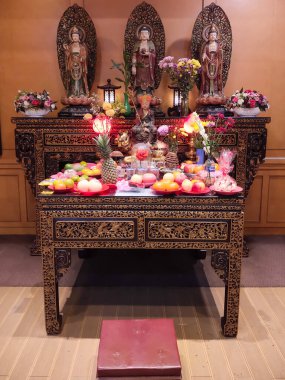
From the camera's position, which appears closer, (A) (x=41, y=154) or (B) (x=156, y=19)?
(A) (x=41, y=154)

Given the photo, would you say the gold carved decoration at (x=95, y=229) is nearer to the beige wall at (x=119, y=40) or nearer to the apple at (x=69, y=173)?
the apple at (x=69, y=173)

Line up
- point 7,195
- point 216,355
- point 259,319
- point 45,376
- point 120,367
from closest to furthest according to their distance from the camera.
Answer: point 120,367
point 45,376
point 216,355
point 259,319
point 7,195

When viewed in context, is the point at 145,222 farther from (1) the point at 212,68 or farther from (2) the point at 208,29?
(2) the point at 208,29

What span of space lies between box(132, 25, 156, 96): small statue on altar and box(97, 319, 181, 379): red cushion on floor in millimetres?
2456

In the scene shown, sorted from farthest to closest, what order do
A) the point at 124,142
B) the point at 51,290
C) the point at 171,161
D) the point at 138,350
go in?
the point at 124,142 → the point at 171,161 → the point at 51,290 → the point at 138,350

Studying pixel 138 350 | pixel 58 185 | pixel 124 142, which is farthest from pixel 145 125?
pixel 138 350

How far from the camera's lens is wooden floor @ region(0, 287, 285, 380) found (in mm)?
2520

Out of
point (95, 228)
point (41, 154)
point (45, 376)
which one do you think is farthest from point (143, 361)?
point (41, 154)

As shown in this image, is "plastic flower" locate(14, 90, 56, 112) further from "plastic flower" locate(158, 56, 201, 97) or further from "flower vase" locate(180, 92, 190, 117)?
"flower vase" locate(180, 92, 190, 117)

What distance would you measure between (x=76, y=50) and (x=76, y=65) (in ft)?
0.44

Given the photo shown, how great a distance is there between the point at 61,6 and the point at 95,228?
267 centimetres

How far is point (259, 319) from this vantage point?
10.0ft

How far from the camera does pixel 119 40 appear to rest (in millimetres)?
4395

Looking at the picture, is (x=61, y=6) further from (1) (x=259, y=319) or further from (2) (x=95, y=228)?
(1) (x=259, y=319)
